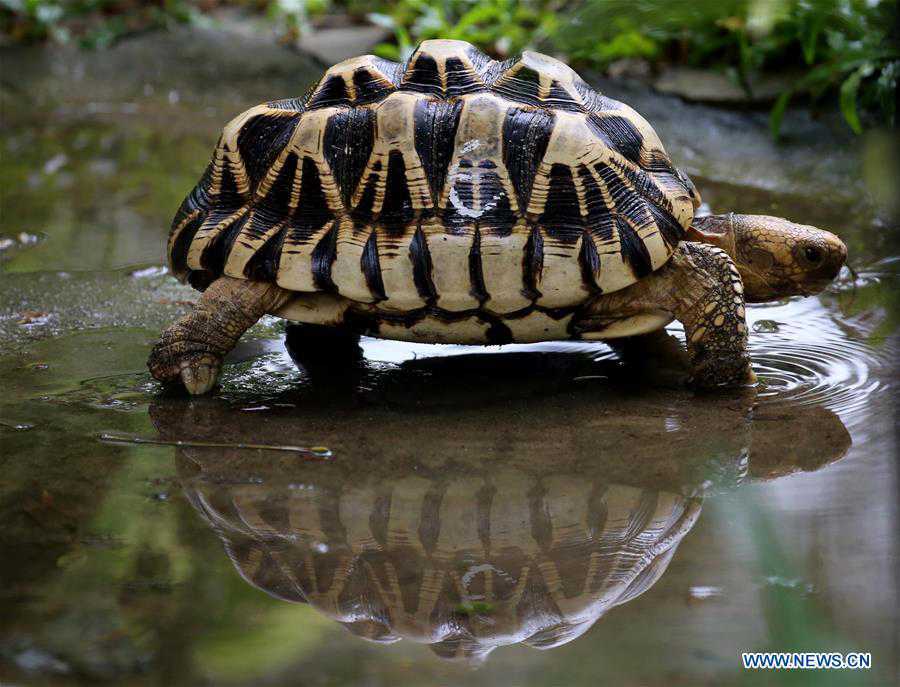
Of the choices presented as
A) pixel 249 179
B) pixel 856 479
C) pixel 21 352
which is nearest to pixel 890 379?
pixel 856 479

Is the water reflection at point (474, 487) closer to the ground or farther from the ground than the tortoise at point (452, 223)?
closer to the ground

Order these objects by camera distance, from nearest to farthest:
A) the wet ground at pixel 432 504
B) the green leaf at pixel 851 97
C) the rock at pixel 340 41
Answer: the wet ground at pixel 432 504, the green leaf at pixel 851 97, the rock at pixel 340 41

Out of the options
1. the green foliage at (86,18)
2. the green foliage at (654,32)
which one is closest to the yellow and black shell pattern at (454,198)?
the green foliage at (654,32)

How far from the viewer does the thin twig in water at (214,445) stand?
2986mm

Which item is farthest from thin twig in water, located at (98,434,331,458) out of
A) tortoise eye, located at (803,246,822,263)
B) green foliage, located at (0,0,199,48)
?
green foliage, located at (0,0,199,48)

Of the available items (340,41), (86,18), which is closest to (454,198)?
(340,41)

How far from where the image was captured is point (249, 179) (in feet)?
11.5

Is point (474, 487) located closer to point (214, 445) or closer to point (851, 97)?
point (214, 445)

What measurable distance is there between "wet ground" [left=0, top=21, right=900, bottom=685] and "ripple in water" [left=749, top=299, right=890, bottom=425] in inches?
0.5

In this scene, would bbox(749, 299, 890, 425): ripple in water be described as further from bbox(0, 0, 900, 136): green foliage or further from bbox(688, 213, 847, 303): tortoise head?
bbox(0, 0, 900, 136): green foliage

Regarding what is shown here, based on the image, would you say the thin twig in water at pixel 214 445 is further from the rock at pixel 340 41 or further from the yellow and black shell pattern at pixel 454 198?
the rock at pixel 340 41

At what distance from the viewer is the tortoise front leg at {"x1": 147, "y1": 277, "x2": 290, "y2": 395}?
3.40 meters

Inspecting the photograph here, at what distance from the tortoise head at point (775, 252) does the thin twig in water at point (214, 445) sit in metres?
1.66

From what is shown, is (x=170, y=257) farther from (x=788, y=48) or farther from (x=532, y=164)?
(x=788, y=48)
